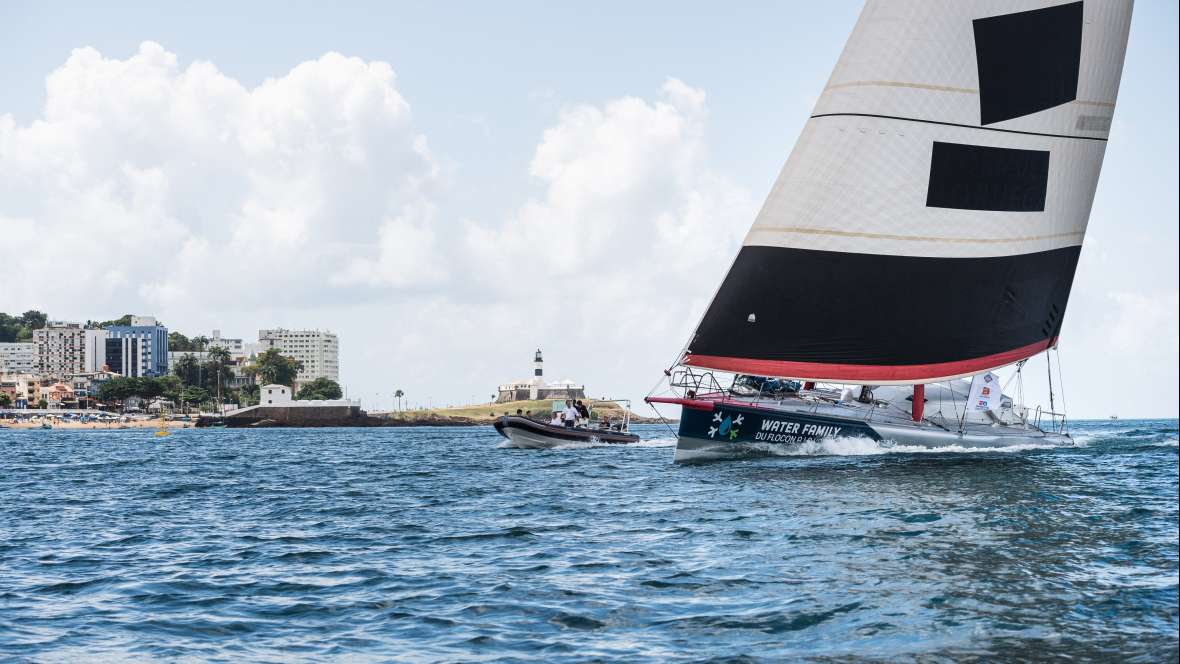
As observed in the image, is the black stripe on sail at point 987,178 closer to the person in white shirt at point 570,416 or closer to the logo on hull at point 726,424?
the logo on hull at point 726,424

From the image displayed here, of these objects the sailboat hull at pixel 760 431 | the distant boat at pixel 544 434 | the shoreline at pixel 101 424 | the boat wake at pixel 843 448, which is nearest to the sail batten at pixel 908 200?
the sailboat hull at pixel 760 431

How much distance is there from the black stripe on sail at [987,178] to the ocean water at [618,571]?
423 inches

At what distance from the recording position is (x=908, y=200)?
112 feet

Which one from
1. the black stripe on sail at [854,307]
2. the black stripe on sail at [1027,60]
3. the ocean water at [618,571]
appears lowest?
the ocean water at [618,571]

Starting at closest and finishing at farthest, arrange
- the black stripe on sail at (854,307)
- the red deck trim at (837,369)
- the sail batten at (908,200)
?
the sail batten at (908,200), the black stripe on sail at (854,307), the red deck trim at (837,369)

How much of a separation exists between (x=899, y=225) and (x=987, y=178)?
3.65m

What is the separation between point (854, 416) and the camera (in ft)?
115

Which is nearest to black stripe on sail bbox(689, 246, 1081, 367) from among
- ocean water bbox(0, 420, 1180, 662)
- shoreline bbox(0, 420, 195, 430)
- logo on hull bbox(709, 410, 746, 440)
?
logo on hull bbox(709, 410, 746, 440)

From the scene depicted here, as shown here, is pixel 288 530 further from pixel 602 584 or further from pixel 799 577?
pixel 799 577

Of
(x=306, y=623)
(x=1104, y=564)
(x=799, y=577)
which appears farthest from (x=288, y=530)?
(x=1104, y=564)

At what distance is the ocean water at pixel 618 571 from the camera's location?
10609 millimetres

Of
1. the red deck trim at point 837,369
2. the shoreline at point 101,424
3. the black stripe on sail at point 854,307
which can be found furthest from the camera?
the shoreline at point 101,424

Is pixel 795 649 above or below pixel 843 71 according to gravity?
below

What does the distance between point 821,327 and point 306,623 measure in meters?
24.7
